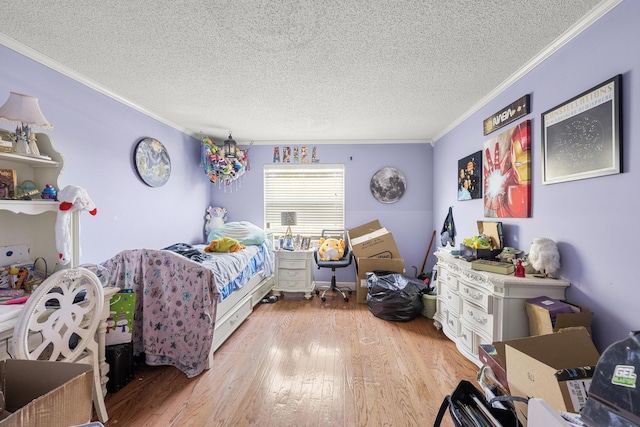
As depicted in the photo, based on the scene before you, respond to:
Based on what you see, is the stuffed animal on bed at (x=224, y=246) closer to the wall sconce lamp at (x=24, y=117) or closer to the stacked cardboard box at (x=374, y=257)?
the stacked cardboard box at (x=374, y=257)

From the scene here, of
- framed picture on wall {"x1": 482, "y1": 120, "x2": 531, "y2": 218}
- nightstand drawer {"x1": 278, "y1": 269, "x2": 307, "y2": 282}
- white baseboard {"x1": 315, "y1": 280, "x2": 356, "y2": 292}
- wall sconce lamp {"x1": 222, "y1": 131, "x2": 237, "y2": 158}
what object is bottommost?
white baseboard {"x1": 315, "y1": 280, "x2": 356, "y2": 292}

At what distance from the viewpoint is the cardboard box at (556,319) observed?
58.4 inches

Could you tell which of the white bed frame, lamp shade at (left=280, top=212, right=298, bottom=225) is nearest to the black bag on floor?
the white bed frame

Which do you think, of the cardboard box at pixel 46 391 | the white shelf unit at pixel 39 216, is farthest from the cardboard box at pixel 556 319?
the white shelf unit at pixel 39 216

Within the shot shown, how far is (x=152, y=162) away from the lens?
3062 mm

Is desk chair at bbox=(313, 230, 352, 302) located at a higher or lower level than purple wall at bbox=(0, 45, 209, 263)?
lower

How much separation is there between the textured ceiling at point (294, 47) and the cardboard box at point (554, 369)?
1764 mm

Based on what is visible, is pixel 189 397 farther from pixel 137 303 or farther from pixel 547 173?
pixel 547 173

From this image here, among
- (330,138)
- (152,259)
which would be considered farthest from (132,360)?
(330,138)

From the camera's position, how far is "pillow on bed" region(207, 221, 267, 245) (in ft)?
12.2

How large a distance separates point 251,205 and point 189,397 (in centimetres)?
292

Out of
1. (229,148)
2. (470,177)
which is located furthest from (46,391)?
(229,148)

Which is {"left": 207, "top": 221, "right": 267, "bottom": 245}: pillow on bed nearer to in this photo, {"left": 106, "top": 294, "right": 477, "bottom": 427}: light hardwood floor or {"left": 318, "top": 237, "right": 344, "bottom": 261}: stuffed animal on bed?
{"left": 318, "top": 237, "right": 344, "bottom": 261}: stuffed animal on bed

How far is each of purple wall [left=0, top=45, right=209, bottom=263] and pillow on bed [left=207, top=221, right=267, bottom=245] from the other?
0.52 metres
